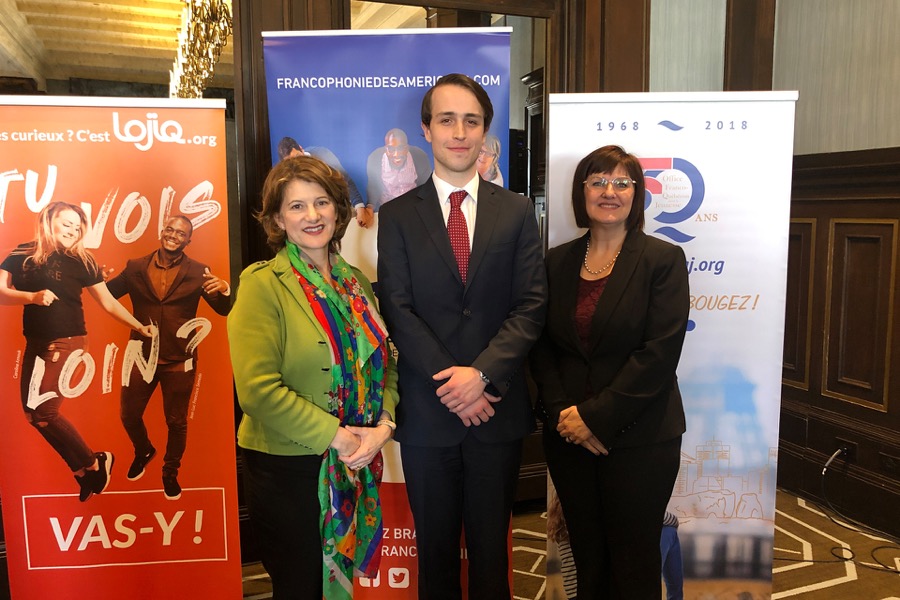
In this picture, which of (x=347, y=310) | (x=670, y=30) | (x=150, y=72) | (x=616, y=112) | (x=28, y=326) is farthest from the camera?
(x=670, y=30)

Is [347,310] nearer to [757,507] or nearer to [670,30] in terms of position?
[757,507]

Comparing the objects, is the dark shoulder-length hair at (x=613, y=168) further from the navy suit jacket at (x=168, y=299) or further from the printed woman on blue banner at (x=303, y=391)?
the navy suit jacket at (x=168, y=299)

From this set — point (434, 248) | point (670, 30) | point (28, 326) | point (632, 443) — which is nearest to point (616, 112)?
point (434, 248)

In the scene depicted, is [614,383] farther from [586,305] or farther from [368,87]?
[368,87]

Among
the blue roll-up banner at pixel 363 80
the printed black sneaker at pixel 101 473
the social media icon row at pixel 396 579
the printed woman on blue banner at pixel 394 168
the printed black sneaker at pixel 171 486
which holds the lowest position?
the social media icon row at pixel 396 579

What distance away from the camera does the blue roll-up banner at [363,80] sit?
2209mm

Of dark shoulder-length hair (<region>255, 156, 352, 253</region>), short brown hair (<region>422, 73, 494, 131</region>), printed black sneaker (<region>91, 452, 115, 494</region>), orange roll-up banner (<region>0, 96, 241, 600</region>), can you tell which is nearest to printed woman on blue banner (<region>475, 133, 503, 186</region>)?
short brown hair (<region>422, 73, 494, 131</region>)

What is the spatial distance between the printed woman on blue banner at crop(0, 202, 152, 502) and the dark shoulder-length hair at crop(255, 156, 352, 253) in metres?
0.75

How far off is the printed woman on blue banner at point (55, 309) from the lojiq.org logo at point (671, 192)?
5.67 feet

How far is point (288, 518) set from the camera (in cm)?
163

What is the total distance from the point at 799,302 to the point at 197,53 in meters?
3.30

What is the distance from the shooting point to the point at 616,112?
2270mm

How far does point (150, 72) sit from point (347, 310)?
2.00 m

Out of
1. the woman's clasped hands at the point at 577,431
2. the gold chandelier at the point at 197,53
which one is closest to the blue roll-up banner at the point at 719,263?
the woman's clasped hands at the point at 577,431
